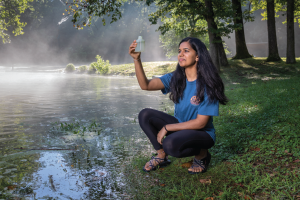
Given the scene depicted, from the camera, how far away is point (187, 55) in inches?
121

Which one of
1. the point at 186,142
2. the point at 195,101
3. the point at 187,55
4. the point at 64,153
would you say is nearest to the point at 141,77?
the point at 187,55

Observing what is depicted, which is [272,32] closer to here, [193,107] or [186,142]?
[193,107]

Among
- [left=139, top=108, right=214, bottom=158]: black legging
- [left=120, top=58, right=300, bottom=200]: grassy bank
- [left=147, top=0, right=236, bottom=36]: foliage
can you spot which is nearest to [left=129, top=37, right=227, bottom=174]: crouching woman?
[left=139, top=108, right=214, bottom=158]: black legging

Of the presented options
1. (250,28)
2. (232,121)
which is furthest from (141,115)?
(250,28)

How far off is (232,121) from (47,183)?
12.8ft

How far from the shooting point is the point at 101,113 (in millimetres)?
7707

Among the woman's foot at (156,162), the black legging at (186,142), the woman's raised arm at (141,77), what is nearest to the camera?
the black legging at (186,142)

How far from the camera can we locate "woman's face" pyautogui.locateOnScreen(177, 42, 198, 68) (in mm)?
3078

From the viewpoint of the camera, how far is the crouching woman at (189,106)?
9.81 ft

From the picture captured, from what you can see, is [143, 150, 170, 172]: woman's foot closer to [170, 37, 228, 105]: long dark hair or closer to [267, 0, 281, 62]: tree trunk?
[170, 37, 228, 105]: long dark hair

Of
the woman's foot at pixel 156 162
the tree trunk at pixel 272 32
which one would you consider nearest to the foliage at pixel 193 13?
the tree trunk at pixel 272 32

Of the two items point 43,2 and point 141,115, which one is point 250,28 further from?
point 141,115

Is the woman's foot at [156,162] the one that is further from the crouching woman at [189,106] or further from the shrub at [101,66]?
the shrub at [101,66]

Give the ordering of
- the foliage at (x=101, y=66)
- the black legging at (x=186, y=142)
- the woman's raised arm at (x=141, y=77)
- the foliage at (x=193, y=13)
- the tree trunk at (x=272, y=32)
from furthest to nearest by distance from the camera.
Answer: the foliage at (x=101, y=66)
the tree trunk at (x=272, y=32)
the foliage at (x=193, y=13)
the woman's raised arm at (x=141, y=77)
the black legging at (x=186, y=142)
